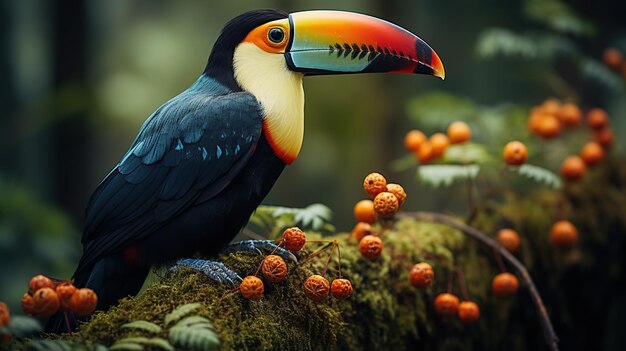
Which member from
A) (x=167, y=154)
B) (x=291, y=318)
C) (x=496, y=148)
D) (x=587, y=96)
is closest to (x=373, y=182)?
(x=291, y=318)

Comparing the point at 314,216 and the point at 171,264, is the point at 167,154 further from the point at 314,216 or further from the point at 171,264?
the point at 314,216

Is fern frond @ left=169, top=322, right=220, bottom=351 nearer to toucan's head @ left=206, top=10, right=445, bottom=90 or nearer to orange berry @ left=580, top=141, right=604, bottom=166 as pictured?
toucan's head @ left=206, top=10, right=445, bottom=90

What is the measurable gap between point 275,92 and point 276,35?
271 millimetres

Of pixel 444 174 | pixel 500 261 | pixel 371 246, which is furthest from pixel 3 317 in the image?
pixel 500 261

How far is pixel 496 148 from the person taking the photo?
4.73 m

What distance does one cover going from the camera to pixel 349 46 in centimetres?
315

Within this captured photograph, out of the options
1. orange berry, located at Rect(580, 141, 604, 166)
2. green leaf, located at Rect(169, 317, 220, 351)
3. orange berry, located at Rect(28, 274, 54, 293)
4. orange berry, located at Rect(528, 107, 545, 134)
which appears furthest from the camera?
orange berry, located at Rect(528, 107, 545, 134)

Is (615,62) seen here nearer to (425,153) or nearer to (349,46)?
(425,153)

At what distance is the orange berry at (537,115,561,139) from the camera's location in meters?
4.67

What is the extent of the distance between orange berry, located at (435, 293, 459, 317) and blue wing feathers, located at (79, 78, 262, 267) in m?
1.22

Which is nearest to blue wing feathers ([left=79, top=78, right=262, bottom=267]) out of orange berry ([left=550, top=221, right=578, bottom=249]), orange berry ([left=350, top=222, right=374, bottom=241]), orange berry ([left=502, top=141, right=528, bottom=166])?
orange berry ([left=350, top=222, right=374, bottom=241])

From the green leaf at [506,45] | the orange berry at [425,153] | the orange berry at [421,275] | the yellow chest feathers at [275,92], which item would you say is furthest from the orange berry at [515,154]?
the green leaf at [506,45]

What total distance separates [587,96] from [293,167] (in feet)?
20.7

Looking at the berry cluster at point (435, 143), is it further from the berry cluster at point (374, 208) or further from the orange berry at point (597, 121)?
the orange berry at point (597, 121)
